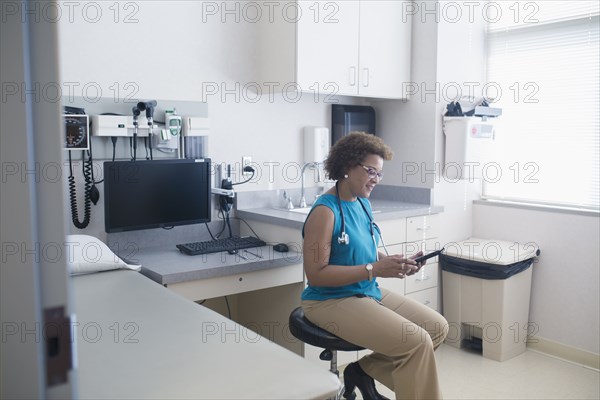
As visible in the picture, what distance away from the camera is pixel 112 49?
111 inches

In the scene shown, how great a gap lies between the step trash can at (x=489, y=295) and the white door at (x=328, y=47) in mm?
1270

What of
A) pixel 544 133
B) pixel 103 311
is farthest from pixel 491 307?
pixel 103 311

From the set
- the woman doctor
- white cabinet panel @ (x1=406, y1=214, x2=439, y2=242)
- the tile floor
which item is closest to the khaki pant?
the woman doctor

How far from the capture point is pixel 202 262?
2656 mm

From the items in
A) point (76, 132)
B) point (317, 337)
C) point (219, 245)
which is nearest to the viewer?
point (317, 337)

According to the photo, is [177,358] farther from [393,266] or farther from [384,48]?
[384,48]

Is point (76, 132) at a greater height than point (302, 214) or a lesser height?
greater

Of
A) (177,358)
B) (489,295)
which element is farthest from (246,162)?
(177,358)

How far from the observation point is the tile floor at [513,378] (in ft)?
9.79

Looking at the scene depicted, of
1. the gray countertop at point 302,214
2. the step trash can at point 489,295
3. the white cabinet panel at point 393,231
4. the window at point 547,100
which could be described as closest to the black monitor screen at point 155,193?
the gray countertop at point 302,214

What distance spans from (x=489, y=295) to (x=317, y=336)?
1.59 metres

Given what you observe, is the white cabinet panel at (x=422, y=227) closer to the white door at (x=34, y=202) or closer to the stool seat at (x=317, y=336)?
the stool seat at (x=317, y=336)

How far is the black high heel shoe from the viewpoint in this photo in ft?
7.62

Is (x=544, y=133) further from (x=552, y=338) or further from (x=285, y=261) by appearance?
(x=285, y=261)
